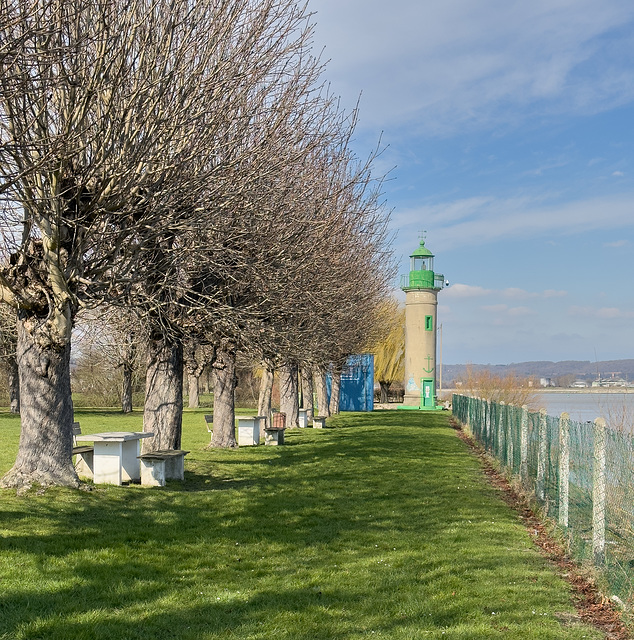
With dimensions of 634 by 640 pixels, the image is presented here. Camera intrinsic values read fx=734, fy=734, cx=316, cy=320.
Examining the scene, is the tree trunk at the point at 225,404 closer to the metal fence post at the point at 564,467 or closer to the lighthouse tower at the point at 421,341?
the metal fence post at the point at 564,467

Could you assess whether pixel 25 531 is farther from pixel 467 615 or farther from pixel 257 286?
pixel 257 286

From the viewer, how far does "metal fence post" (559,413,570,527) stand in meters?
8.78

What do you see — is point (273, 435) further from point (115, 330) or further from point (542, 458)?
point (542, 458)

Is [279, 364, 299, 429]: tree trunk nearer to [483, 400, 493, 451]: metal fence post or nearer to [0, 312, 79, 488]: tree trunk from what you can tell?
[483, 400, 493, 451]: metal fence post

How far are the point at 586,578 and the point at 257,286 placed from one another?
898cm

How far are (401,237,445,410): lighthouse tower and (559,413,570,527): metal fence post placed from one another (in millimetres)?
44159

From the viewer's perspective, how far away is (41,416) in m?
10.5

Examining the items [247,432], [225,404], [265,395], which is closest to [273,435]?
[247,432]

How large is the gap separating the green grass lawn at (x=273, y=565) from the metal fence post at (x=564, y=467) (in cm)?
59

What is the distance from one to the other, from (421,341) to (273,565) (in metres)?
46.8

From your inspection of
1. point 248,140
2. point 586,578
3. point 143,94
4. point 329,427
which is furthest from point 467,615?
point 329,427

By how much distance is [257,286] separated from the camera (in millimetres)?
14617

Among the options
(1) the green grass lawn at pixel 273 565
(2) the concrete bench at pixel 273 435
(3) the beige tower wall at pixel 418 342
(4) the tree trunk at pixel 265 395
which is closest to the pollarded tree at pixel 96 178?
(1) the green grass lawn at pixel 273 565

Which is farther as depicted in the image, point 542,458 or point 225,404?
point 225,404
